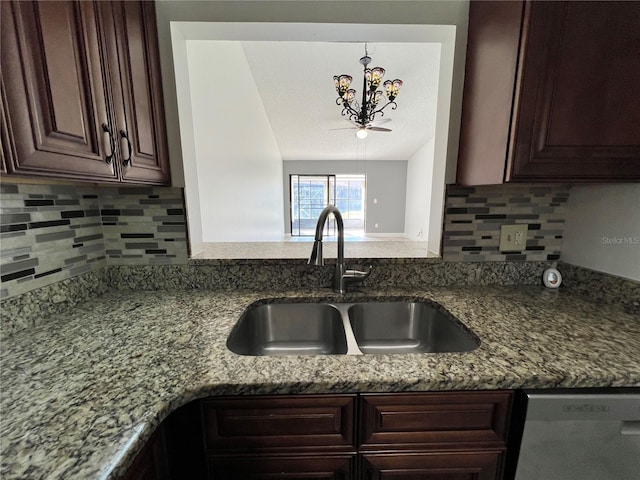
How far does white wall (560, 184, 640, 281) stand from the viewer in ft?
3.11

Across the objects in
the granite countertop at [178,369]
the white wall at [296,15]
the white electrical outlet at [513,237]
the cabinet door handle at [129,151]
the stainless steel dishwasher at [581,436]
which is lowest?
the stainless steel dishwasher at [581,436]

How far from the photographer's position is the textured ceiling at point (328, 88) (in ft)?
9.17

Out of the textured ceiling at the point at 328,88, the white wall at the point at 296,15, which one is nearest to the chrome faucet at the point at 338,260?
the white wall at the point at 296,15

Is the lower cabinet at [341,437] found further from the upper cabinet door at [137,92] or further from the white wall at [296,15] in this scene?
the white wall at [296,15]

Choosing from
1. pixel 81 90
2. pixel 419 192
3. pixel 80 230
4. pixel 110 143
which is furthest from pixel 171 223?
pixel 419 192

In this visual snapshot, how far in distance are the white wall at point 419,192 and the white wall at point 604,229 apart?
5.06 meters

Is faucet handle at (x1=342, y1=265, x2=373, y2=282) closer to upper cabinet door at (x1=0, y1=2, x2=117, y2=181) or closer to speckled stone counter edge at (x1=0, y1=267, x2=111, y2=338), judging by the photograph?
upper cabinet door at (x1=0, y1=2, x2=117, y2=181)

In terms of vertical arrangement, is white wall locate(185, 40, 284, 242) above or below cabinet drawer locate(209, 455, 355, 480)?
above

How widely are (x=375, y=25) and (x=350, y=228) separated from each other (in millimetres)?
7719

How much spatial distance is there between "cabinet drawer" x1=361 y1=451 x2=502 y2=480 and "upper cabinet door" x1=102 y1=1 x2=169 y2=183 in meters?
1.10

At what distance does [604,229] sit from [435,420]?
105 cm

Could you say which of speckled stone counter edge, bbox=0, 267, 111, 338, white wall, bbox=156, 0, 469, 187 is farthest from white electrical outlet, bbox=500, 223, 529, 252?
speckled stone counter edge, bbox=0, 267, 111, 338

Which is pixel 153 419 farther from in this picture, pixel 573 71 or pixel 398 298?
pixel 573 71

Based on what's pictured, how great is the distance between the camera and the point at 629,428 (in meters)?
0.64
